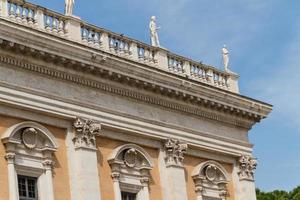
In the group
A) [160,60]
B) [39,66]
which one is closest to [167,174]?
[160,60]

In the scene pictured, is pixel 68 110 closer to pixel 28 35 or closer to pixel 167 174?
pixel 28 35

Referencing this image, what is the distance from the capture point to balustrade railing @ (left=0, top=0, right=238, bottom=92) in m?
25.2

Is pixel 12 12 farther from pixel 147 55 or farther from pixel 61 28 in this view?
pixel 147 55

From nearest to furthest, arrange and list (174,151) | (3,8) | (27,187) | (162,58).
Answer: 1. (27,187)
2. (3,8)
3. (174,151)
4. (162,58)

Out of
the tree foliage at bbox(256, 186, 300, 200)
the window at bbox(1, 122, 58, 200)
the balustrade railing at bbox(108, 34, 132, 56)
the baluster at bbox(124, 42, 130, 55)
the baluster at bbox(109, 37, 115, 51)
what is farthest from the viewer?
the tree foliage at bbox(256, 186, 300, 200)

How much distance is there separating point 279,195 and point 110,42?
2923 centimetres

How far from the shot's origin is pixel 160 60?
29656 millimetres

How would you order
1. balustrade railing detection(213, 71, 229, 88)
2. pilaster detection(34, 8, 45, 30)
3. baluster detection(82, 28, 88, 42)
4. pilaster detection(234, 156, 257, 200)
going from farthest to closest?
balustrade railing detection(213, 71, 229, 88), pilaster detection(234, 156, 257, 200), baluster detection(82, 28, 88, 42), pilaster detection(34, 8, 45, 30)

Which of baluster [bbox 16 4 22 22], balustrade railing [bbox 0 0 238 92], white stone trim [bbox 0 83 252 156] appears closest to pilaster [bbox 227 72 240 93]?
balustrade railing [bbox 0 0 238 92]

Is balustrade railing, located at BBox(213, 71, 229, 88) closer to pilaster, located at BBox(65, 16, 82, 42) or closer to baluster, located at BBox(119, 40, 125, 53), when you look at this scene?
baluster, located at BBox(119, 40, 125, 53)

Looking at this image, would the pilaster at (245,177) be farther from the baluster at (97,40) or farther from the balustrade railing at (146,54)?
the baluster at (97,40)

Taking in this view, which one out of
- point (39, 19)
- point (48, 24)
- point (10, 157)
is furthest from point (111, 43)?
point (10, 157)

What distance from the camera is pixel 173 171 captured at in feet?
94.0

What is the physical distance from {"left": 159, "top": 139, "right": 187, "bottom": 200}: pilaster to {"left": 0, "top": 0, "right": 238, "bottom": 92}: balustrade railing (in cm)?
268
